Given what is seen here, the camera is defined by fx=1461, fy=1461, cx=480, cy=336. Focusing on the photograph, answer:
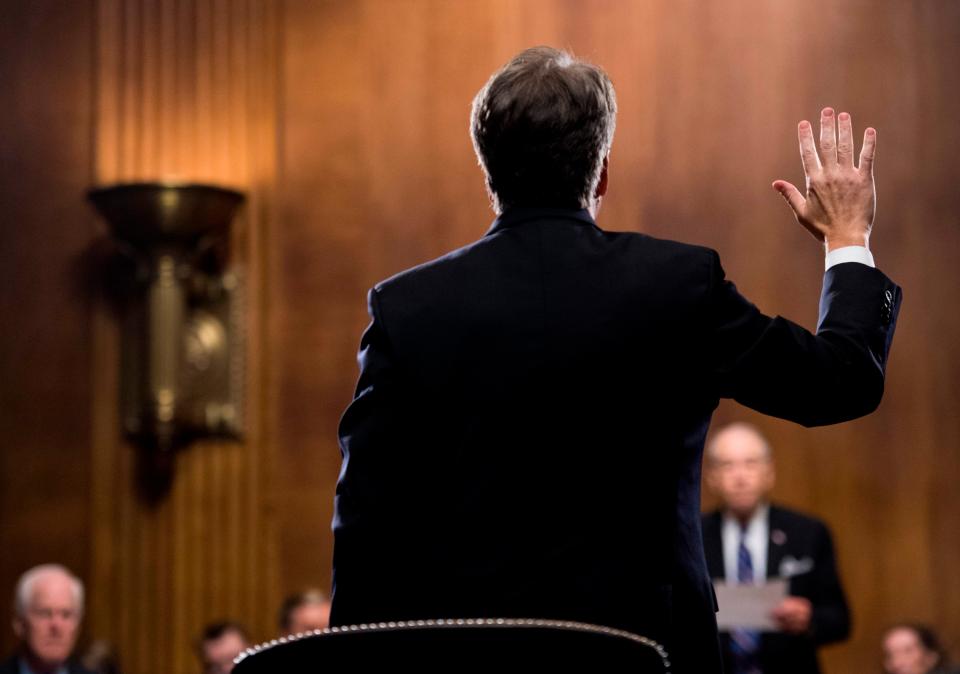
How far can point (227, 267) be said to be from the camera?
6777mm

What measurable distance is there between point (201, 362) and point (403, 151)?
1338mm

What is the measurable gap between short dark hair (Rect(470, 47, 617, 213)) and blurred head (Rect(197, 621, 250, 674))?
4.24 metres

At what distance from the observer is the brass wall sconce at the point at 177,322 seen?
6.52 metres

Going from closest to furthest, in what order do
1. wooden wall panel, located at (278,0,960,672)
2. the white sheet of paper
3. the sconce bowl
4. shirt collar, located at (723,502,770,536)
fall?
the white sheet of paper
shirt collar, located at (723,502,770,536)
wooden wall panel, located at (278,0,960,672)
the sconce bowl

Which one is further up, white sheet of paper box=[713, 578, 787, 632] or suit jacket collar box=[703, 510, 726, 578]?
suit jacket collar box=[703, 510, 726, 578]

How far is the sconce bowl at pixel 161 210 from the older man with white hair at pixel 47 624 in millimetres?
1671

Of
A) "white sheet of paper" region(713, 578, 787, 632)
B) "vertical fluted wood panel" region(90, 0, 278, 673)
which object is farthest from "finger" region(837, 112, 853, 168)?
"vertical fluted wood panel" region(90, 0, 278, 673)

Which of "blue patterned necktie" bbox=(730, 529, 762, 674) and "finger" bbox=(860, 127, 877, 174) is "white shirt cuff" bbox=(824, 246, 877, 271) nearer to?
"finger" bbox=(860, 127, 877, 174)

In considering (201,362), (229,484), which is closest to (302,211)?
(201,362)

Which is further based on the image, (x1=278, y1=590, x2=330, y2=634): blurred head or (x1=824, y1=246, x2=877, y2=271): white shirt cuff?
(x1=278, y1=590, x2=330, y2=634): blurred head

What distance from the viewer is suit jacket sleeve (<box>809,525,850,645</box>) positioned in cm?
518

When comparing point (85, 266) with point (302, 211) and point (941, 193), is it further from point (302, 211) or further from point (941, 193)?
point (941, 193)

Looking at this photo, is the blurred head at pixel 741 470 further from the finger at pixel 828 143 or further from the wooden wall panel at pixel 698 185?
the finger at pixel 828 143

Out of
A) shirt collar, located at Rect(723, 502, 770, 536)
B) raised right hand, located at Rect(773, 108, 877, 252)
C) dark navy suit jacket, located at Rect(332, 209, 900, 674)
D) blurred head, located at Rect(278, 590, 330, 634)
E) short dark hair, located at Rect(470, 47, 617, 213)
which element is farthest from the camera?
blurred head, located at Rect(278, 590, 330, 634)
